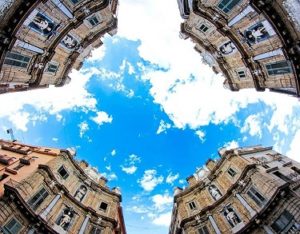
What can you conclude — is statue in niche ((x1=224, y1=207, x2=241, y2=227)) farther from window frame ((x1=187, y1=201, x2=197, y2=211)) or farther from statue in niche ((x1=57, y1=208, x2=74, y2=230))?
statue in niche ((x1=57, y1=208, x2=74, y2=230))

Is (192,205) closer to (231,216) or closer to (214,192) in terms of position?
(214,192)

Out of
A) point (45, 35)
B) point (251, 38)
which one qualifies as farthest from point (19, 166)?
point (251, 38)

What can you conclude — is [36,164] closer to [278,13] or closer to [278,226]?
[278,226]

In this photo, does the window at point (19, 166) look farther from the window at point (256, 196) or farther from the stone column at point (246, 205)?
the window at point (256, 196)

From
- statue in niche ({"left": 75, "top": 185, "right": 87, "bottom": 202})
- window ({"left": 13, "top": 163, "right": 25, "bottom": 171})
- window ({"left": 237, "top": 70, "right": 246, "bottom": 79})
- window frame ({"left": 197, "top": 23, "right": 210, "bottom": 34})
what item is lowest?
window ({"left": 13, "top": 163, "right": 25, "bottom": 171})

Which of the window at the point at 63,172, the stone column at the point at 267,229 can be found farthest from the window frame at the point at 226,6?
the window at the point at 63,172

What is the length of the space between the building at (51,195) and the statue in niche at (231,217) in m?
12.4

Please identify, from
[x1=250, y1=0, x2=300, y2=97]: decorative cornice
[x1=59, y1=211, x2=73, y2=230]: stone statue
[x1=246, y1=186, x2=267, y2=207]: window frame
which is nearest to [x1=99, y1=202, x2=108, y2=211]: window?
[x1=59, y1=211, x2=73, y2=230]: stone statue

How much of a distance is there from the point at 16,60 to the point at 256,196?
25071 mm

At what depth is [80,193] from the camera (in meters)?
30.7

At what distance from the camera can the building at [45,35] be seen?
17.1 meters

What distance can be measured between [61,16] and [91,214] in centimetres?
2046

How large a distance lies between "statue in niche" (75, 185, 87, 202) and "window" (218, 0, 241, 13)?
24.6 meters

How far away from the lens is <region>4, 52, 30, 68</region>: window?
19.7m
